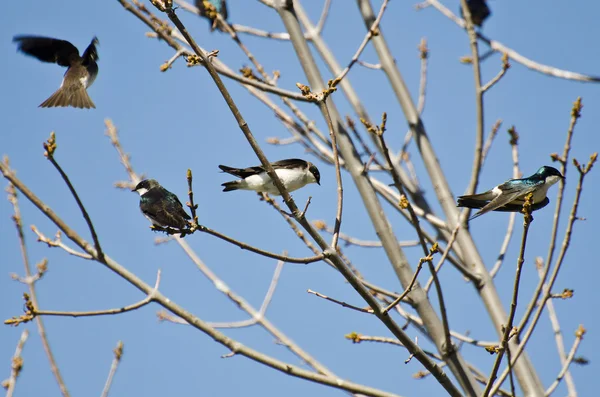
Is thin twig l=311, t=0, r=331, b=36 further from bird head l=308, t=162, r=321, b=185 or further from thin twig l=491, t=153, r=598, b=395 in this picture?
thin twig l=491, t=153, r=598, b=395

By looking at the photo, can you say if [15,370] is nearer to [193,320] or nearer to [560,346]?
[193,320]

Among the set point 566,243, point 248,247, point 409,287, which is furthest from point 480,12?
point 248,247

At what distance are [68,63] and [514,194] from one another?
4199 millimetres

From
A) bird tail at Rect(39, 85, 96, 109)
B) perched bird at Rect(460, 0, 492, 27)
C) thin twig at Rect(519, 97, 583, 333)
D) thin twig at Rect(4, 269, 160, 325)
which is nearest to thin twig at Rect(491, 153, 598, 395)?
thin twig at Rect(519, 97, 583, 333)

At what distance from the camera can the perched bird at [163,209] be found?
158 inches

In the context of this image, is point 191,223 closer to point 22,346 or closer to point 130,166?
point 22,346

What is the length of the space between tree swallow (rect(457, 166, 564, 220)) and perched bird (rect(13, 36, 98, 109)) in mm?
2994

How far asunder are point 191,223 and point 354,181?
6.74ft

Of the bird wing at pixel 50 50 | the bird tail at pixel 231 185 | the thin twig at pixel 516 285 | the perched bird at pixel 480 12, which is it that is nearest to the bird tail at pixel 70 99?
the bird wing at pixel 50 50

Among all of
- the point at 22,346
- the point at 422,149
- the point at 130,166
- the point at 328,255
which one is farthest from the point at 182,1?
the point at 328,255

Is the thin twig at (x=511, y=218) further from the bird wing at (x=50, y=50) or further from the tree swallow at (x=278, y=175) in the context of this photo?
the bird wing at (x=50, y=50)

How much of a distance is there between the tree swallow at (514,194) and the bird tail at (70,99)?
2.97 meters

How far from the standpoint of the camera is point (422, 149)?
5777mm

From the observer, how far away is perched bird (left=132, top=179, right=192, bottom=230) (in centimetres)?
402
